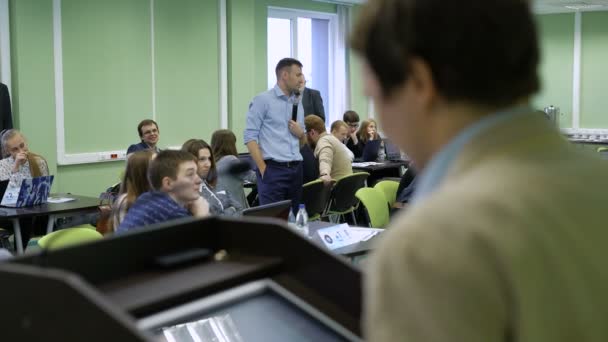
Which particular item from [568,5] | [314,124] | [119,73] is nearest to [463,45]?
[314,124]

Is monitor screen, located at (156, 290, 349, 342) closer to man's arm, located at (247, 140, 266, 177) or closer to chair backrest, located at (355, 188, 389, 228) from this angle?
chair backrest, located at (355, 188, 389, 228)

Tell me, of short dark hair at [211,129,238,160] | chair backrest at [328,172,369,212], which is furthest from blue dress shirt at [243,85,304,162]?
chair backrest at [328,172,369,212]

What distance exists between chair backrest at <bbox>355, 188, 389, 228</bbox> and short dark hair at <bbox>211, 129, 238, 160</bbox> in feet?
3.43

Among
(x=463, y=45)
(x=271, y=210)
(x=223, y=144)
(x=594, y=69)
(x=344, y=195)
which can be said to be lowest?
(x=344, y=195)

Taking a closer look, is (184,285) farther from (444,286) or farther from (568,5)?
(568,5)

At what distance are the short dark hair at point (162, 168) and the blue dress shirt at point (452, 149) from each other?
8.93 feet

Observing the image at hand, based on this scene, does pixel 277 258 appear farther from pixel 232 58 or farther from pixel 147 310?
pixel 232 58

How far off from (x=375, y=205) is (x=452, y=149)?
453 cm

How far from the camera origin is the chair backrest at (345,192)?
6.63m

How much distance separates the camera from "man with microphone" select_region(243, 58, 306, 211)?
19.0 feet

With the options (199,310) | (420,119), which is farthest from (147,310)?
(420,119)

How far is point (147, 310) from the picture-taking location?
0.89 meters


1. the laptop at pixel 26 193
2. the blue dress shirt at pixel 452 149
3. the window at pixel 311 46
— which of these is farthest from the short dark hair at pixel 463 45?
the window at pixel 311 46

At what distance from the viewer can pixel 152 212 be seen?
9.45 ft
